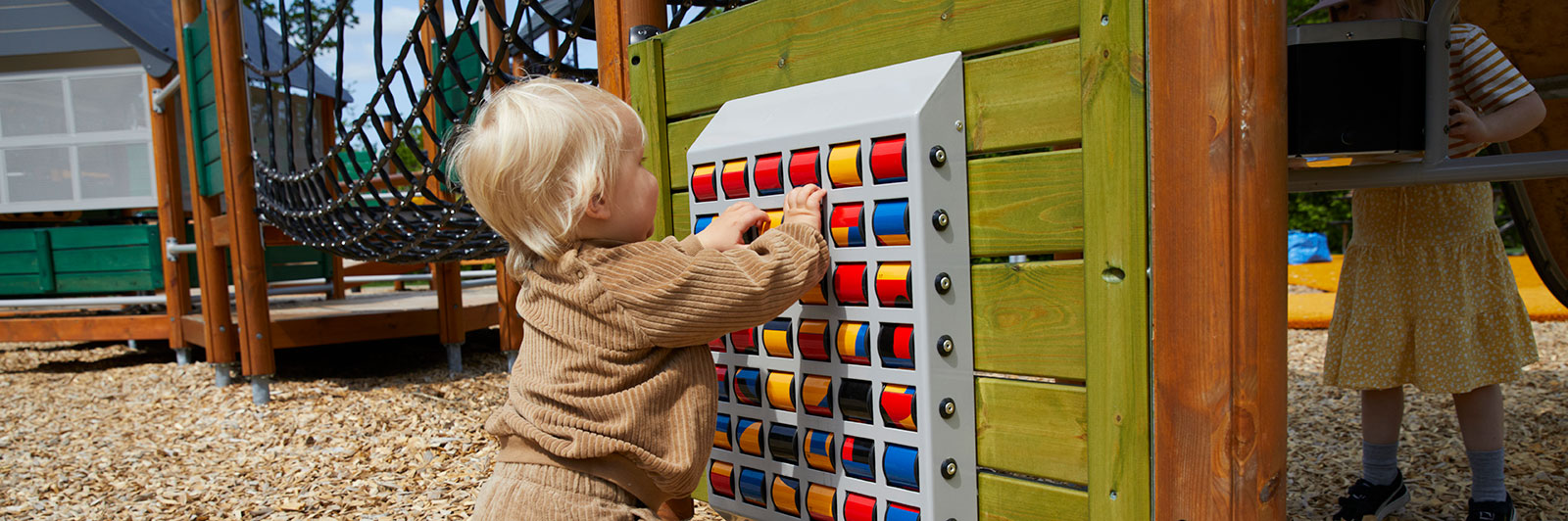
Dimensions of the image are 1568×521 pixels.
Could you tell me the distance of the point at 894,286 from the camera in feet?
4.34

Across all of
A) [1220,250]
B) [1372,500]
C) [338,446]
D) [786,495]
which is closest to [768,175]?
[786,495]

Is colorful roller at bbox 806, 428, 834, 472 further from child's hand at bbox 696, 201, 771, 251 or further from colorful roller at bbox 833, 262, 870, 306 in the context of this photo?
child's hand at bbox 696, 201, 771, 251

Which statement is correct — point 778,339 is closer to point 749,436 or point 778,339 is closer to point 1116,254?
point 749,436

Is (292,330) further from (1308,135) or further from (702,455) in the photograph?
(1308,135)

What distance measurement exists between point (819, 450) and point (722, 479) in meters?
0.29

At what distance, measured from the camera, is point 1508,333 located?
2.06 meters

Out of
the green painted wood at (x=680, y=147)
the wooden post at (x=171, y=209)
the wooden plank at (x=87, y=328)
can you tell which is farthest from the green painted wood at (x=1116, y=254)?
the wooden plank at (x=87, y=328)

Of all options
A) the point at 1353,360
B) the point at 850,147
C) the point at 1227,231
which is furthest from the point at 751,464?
the point at 1353,360

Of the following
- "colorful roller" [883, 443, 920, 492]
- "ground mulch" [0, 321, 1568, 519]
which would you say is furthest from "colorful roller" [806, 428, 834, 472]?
"ground mulch" [0, 321, 1568, 519]

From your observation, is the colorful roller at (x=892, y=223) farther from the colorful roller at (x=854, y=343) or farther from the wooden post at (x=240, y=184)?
the wooden post at (x=240, y=184)

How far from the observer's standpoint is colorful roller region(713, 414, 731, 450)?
167 cm

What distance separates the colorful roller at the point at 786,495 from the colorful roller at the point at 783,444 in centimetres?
3

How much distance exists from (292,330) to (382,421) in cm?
119

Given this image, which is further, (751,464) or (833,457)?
(751,464)
